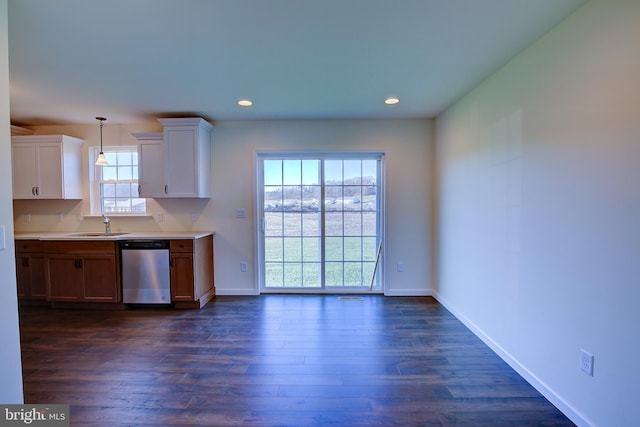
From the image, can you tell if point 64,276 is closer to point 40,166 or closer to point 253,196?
point 40,166

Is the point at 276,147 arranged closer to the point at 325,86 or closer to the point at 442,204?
the point at 325,86

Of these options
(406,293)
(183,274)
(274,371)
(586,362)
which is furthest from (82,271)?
(586,362)

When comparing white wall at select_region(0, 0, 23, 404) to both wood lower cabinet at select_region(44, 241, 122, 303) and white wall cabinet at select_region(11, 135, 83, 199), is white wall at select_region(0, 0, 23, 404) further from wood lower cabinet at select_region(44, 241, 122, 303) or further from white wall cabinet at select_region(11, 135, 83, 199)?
white wall cabinet at select_region(11, 135, 83, 199)

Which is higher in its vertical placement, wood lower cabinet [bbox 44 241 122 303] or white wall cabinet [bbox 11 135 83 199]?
white wall cabinet [bbox 11 135 83 199]

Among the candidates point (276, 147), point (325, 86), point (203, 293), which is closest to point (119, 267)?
point (203, 293)

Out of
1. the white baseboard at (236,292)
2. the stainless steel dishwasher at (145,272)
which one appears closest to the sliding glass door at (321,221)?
the white baseboard at (236,292)

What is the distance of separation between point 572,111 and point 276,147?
3046 mm

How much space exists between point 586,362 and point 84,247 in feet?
15.5

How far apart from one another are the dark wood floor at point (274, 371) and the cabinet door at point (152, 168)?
5.10ft

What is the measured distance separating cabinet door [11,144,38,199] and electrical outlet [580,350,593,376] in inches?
230

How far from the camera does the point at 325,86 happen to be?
2.69m

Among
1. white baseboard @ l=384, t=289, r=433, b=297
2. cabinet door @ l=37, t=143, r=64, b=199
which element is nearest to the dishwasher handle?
cabinet door @ l=37, t=143, r=64, b=199

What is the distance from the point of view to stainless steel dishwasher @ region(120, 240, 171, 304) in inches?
134

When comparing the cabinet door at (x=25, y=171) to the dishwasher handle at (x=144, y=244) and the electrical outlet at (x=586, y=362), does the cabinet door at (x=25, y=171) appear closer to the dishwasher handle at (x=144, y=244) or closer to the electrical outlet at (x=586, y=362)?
the dishwasher handle at (x=144, y=244)
